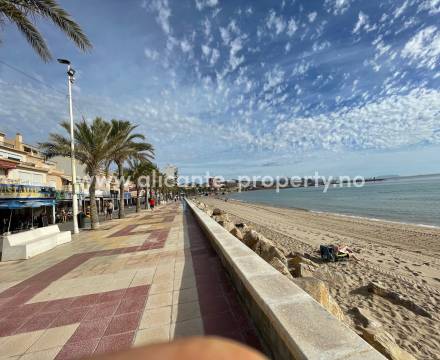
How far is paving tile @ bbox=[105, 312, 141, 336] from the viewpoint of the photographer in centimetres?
300

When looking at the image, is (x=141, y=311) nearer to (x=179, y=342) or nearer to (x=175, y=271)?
(x=175, y=271)

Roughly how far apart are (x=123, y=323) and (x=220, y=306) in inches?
46.5

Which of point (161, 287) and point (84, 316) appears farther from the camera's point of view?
point (161, 287)

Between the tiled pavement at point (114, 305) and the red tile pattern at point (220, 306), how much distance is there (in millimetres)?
10

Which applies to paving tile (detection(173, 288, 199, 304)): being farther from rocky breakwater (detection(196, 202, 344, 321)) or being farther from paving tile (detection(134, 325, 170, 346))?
rocky breakwater (detection(196, 202, 344, 321))

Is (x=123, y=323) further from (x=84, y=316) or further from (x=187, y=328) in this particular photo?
(x=187, y=328)

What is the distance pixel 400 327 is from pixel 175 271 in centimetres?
399

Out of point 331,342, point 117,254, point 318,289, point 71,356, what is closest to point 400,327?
point 318,289

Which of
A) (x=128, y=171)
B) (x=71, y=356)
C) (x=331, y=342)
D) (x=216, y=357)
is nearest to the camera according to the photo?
(x=216, y=357)

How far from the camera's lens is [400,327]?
440 centimetres

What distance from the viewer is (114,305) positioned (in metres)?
3.68

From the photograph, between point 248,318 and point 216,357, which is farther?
point 248,318

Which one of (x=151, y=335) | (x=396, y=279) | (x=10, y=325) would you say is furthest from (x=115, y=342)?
(x=396, y=279)

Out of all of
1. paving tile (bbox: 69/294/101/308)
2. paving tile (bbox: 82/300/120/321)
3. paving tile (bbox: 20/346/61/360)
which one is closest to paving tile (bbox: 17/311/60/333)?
paving tile (bbox: 69/294/101/308)
